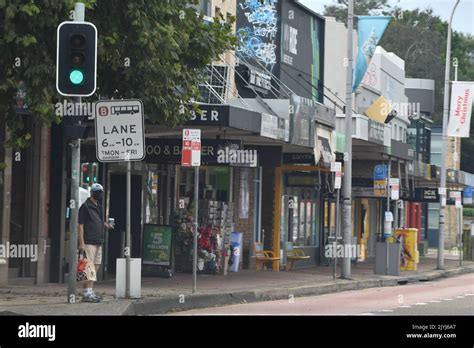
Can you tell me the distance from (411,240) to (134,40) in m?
20.1

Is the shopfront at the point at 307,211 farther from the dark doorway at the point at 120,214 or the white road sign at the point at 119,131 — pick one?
the white road sign at the point at 119,131

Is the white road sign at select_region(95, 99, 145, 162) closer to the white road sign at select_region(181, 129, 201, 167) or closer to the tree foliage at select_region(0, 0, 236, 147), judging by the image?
the tree foliage at select_region(0, 0, 236, 147)

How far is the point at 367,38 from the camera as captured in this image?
32031 millimetres

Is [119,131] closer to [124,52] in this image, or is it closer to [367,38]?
[124,52]

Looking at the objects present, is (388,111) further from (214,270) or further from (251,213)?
(214,270)

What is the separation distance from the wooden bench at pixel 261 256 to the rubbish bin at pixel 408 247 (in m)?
5.63

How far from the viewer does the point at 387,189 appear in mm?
34188

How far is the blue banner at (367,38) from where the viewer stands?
104ft

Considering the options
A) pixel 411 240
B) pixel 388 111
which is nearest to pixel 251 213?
pixel 411 240

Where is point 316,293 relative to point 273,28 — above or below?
below

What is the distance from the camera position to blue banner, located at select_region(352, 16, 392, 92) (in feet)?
104

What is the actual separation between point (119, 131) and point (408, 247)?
67.4 feet

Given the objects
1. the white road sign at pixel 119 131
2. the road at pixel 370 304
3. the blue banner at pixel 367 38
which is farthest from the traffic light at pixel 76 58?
the blue banner at pixel 367 38

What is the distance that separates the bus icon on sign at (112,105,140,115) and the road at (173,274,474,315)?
11.3 feet
